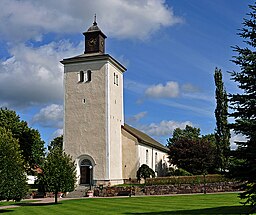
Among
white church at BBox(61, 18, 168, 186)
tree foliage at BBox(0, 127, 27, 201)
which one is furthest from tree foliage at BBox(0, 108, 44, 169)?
tree foliage at BBox(0, 127, 27, 201)

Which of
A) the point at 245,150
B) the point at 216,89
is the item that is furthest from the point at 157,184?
the point at 245,150

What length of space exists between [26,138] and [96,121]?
9.80m

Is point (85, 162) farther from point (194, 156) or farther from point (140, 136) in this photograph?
point (194, 156)

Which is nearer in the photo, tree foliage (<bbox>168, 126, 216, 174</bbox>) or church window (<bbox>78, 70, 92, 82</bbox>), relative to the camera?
church window (<bbox>78, 70, 92, 82</bbox>)

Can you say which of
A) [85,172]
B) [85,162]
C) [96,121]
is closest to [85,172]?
[85,172]

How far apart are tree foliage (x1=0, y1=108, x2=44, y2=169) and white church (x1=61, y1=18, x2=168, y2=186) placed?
5.00m

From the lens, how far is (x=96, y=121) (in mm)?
42562

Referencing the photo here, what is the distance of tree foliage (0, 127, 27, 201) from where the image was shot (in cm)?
2547

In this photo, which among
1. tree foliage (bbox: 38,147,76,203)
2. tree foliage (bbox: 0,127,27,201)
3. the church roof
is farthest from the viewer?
the church roof

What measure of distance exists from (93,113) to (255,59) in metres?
30.4

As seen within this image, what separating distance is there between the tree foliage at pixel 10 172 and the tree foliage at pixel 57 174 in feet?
12.6

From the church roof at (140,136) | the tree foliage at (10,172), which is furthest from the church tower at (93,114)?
the tree foliage at (10,172)

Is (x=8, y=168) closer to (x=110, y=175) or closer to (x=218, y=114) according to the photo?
(x=110, y=175)

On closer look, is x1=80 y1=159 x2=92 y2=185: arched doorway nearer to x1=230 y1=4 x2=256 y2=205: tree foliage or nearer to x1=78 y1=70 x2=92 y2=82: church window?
x1=78 y1=70 x2=92 y2=82: church window
